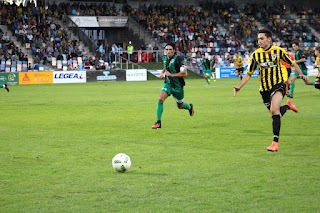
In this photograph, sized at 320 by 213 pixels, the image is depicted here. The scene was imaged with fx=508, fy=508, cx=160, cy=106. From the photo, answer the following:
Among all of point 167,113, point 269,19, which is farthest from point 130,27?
point 167,113

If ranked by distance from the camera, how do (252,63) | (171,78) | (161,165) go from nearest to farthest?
(161,165)
(252,63)
(171,78)

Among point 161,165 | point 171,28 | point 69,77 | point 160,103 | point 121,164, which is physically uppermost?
point 171,28

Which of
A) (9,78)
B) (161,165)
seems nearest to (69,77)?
(9,78)

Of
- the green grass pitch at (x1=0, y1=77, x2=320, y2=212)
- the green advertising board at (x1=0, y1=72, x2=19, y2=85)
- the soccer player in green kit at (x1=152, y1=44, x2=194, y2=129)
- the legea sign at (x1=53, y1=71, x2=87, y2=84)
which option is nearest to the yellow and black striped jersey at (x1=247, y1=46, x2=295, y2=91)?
the green grass pitch at (x1=0, y1=77, x2=320, y2=212)

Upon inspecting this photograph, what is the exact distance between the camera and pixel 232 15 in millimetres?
59094

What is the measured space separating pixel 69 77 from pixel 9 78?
196 inches

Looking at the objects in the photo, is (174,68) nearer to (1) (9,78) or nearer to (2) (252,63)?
(2) (252,63)

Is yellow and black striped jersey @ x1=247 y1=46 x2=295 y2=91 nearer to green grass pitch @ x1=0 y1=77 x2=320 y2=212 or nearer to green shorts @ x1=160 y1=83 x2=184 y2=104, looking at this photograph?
green grass pitch @ x1=0 y1=77 x2=320 y2=212

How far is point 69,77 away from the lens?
41.9 m

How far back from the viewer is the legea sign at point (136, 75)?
44562mm

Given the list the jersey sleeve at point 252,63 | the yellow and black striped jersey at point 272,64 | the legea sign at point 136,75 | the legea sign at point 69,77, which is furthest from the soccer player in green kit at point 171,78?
the legea sign at point 136,75

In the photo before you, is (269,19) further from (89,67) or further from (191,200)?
(191,200)

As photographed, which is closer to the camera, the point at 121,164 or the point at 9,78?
the point at 121,164

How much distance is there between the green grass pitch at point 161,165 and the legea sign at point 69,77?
25931mm
